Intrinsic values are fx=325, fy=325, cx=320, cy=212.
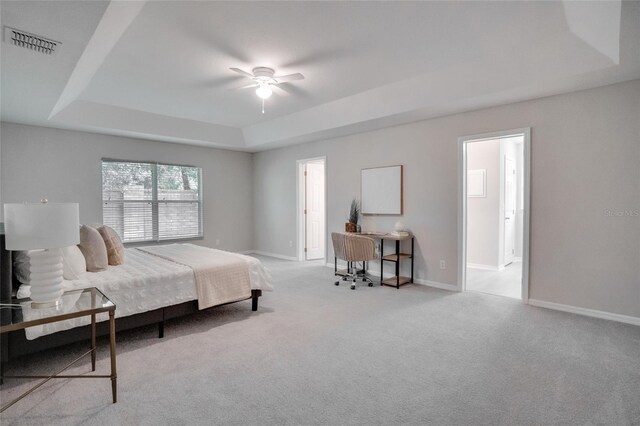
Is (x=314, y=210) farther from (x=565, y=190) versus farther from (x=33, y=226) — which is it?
(x=33, y=226)

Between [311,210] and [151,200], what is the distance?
3.09m

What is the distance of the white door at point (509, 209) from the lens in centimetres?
600

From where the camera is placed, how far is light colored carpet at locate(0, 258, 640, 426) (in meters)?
1.87

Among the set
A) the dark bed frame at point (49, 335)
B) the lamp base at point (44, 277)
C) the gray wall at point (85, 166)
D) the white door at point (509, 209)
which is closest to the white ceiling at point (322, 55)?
the gray wall at point (85, 166)

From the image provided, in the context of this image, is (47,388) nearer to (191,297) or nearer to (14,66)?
(191,297)

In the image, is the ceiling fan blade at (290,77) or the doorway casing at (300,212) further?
the doorway casing at (300,212)

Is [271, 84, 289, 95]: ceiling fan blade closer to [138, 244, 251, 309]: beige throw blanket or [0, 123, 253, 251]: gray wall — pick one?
[138, 244, 251, 309]: beige throw blanket

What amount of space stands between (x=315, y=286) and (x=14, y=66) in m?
3.86

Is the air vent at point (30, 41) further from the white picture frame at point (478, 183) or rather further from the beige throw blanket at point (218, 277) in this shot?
the white picture frame at point (478, 183)

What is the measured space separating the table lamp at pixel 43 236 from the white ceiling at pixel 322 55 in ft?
3.85

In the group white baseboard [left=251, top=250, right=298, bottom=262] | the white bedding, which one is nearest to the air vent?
the white bedding

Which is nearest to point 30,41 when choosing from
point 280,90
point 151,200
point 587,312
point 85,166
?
point 280,90

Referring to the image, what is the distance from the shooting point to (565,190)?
11.6ft

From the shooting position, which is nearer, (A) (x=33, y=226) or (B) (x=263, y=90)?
(A) (x=33, y=226)
